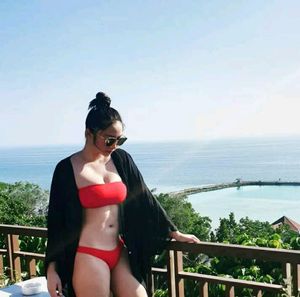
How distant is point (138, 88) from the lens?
54594 mm

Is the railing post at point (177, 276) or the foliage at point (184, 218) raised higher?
the railing post at point (177, 276)

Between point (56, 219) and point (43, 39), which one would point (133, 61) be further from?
point (56, 219)

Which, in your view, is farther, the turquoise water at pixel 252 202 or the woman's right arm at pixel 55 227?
the turquoise water at pixel 252 202

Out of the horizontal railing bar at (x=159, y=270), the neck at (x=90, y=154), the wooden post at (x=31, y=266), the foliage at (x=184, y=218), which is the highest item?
the neck at (x=90, y=154)

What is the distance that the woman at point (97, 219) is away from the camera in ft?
7.06

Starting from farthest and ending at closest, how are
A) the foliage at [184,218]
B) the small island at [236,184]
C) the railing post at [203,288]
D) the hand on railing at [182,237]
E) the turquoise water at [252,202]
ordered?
the small island at [236,184] < the turquoise water at [252,202] < the foliage at [184,218] < the railing post at [203,288] < the hand on railing at [182,237]

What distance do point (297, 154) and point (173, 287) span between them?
468 ft

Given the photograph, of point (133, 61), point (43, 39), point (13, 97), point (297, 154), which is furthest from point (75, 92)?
point (297, 154)

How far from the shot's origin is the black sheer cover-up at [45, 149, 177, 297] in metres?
2.18

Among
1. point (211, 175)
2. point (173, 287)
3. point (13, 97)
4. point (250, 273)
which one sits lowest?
point (211, 175)

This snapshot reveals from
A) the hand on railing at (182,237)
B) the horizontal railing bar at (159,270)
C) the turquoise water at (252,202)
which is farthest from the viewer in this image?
the turquoise water at (252,202)

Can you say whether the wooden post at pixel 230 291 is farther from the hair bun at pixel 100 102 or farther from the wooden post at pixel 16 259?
the wooden post at pixel 16 259

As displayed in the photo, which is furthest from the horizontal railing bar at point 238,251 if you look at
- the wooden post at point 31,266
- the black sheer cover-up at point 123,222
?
the wooden post at point 31,266

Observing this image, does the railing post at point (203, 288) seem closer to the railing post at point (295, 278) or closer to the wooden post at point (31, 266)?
the railing post at point (295, 278)
